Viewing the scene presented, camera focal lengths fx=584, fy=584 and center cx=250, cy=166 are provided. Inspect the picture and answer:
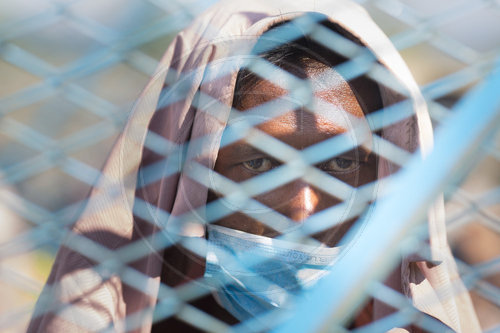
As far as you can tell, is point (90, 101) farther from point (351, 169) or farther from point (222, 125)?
point (351, 169)

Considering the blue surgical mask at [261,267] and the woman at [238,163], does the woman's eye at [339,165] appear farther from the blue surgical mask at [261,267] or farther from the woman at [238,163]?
the blue surgical mask at [261,267]

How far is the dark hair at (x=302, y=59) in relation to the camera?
1015mm

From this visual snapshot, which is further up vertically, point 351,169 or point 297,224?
A: point 351,169

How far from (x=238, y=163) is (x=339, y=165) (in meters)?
0.19

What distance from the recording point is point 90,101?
3.03 ft

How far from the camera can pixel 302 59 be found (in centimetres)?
105

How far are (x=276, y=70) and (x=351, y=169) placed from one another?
238mm

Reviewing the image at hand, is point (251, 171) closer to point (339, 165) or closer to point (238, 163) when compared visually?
point (238, 163)

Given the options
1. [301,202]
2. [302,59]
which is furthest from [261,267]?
[302,59]

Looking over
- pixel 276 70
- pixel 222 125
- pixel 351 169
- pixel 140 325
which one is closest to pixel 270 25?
pixel 276 70

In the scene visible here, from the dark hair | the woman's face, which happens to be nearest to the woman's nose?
Result: the woman's face

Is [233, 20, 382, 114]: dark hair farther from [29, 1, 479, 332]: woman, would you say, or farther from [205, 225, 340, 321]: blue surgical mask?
[205, 225, 340, 321]: blue surgical mask

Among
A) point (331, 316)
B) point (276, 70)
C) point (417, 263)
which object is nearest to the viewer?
point (331, 316)

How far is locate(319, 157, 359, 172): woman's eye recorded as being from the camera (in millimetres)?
1079
